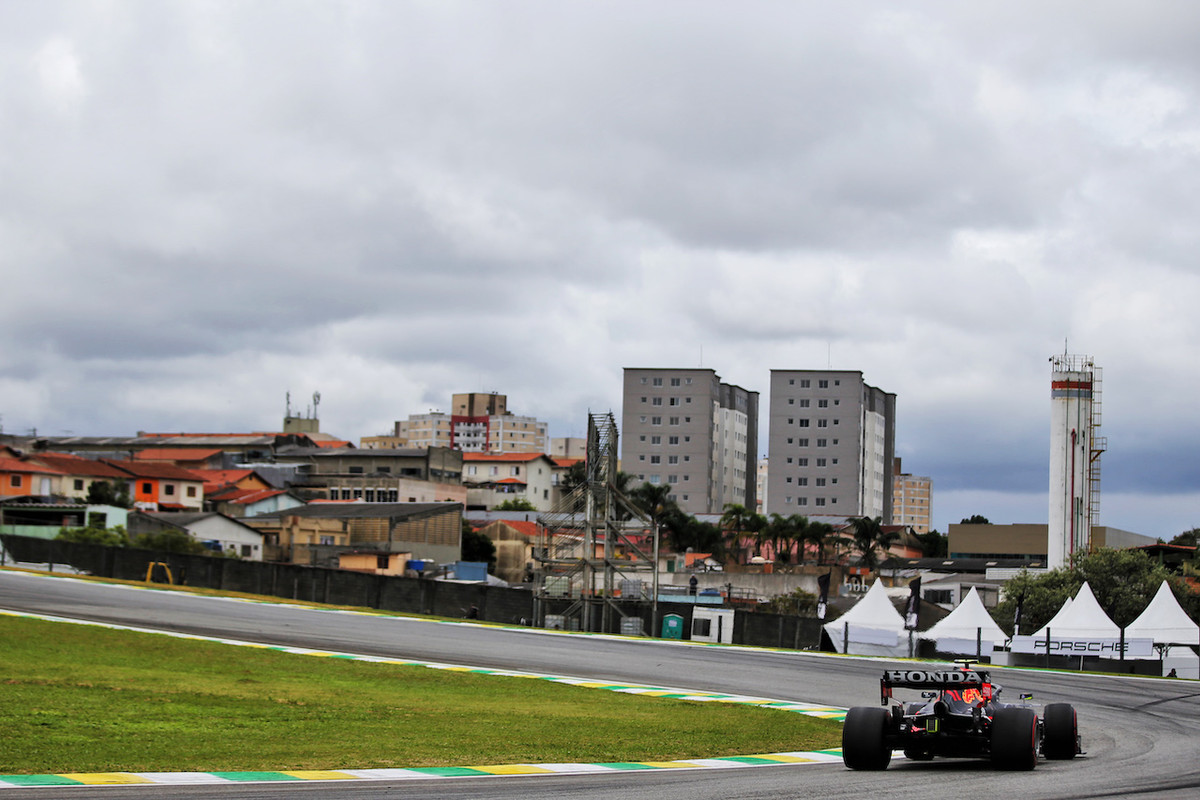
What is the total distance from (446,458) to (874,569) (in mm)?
48663

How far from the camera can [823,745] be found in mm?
19422

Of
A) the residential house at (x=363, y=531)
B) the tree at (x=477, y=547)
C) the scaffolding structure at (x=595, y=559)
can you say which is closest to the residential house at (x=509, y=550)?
the tree at (x=477, y=547)

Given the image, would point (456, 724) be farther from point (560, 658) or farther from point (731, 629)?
point (731, 629)

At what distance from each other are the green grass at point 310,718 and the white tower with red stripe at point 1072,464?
239 feet

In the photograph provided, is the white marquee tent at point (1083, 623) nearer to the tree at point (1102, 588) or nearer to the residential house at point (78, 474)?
the tree at point (1102, 588)

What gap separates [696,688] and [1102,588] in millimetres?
→ 51489

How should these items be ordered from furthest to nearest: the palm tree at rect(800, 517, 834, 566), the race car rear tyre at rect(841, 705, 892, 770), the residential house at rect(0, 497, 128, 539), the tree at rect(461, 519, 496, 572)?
the palm tree at rect(800, 517, 834, 566)
the tree at rect(461, 519, 496, 572)
the residential house at rect(0, 497, 128, 539)
the race car rear tyre at rect(841, 705, 892, 770)

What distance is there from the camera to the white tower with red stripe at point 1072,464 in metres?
92.6

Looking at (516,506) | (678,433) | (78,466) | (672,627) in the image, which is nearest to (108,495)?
(78,466)

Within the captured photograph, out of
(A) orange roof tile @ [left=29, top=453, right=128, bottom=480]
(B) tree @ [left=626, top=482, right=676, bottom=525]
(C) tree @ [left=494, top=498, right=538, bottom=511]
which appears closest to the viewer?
(A) orange roof tile @ [left=29, top=453, right=128, bottom=480]

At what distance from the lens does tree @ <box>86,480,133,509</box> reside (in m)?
96.9

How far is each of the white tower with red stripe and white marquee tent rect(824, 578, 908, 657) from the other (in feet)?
153

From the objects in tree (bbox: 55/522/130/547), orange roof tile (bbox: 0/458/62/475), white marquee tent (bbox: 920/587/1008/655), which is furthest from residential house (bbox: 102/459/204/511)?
white marquee tent (bbox: 920/587/1008/655)

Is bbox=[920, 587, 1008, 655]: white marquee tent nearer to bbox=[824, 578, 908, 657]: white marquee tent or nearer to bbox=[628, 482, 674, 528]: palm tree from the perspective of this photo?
bbox=[824, 578, 908, 657]: white marquee tent
